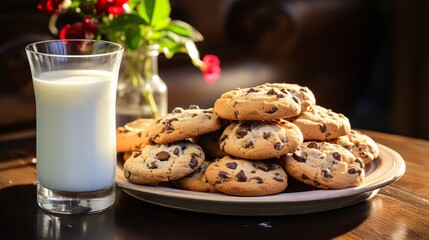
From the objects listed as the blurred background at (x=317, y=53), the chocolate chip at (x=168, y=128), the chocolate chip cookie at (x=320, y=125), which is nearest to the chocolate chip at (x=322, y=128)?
the chocolate chip cookie at (x=320, y=125)

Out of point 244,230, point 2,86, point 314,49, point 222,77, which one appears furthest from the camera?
point 314,49

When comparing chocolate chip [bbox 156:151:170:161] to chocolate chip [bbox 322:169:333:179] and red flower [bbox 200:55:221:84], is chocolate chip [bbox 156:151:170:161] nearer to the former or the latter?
chocolate chip [bbox 322:169:333:179]

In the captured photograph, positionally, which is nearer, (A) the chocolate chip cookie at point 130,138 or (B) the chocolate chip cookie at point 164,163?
(B) the chocolate chip cookie at point 164,163

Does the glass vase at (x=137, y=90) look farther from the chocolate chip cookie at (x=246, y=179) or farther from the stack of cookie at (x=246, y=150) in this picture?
the chocolate chip cookie at (x=246, y=179)

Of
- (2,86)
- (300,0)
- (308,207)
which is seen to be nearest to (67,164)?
(308,207)

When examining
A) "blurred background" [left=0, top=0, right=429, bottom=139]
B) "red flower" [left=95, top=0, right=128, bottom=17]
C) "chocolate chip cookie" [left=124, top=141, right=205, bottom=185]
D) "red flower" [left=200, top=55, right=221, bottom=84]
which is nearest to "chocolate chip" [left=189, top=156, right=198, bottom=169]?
"chocolate chip cookie" [left=124, top=141, right=205, bottom=185]

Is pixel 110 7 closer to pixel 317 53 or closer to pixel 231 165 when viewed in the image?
pixel 231 165

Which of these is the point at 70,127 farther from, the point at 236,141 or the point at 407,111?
the point at 407,111
